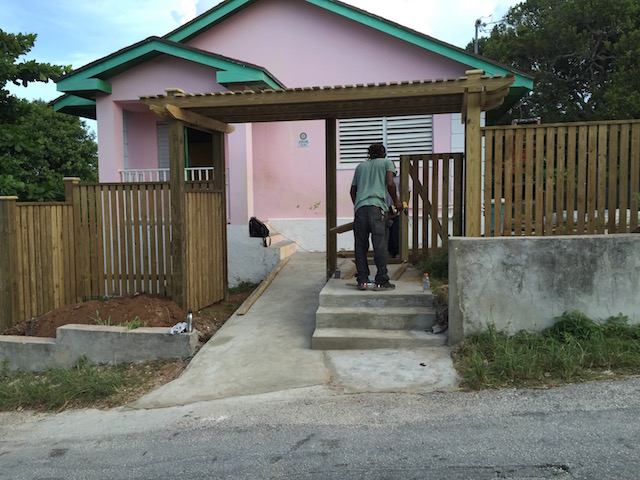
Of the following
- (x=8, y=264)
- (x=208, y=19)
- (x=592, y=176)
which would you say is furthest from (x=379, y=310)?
(x=208, y=19)

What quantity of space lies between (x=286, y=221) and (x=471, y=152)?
6.12m

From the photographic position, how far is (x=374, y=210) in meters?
5.76

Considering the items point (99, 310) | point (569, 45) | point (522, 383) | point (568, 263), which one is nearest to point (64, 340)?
point (99, 310)

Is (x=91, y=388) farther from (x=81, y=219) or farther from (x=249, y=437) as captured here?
(x=81, y=219)

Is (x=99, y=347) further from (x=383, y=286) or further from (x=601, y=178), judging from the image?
(x=601, y=178)

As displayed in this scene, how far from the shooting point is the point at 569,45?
70.4ft

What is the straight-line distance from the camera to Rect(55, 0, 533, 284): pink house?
9898 millimetres

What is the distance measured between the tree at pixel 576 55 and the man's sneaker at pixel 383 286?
1659cm

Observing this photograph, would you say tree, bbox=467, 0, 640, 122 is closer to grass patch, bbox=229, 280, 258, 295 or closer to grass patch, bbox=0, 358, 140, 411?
grass patch, bbox=229, 280, 258, 295

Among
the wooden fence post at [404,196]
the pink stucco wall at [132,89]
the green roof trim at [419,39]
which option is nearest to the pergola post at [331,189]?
the wooden fence post at [404,196]

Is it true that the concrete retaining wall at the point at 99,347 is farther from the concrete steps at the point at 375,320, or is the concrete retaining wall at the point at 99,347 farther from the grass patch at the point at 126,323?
the concrete steps at the point at 375,320

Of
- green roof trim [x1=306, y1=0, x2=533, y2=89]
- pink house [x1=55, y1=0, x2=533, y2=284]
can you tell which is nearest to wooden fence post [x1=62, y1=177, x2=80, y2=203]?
pink house [x1=55, y1=0, x2=533, y2=284]

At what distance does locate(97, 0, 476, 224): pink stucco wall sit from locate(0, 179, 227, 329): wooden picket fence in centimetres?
321

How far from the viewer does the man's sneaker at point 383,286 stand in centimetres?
584
